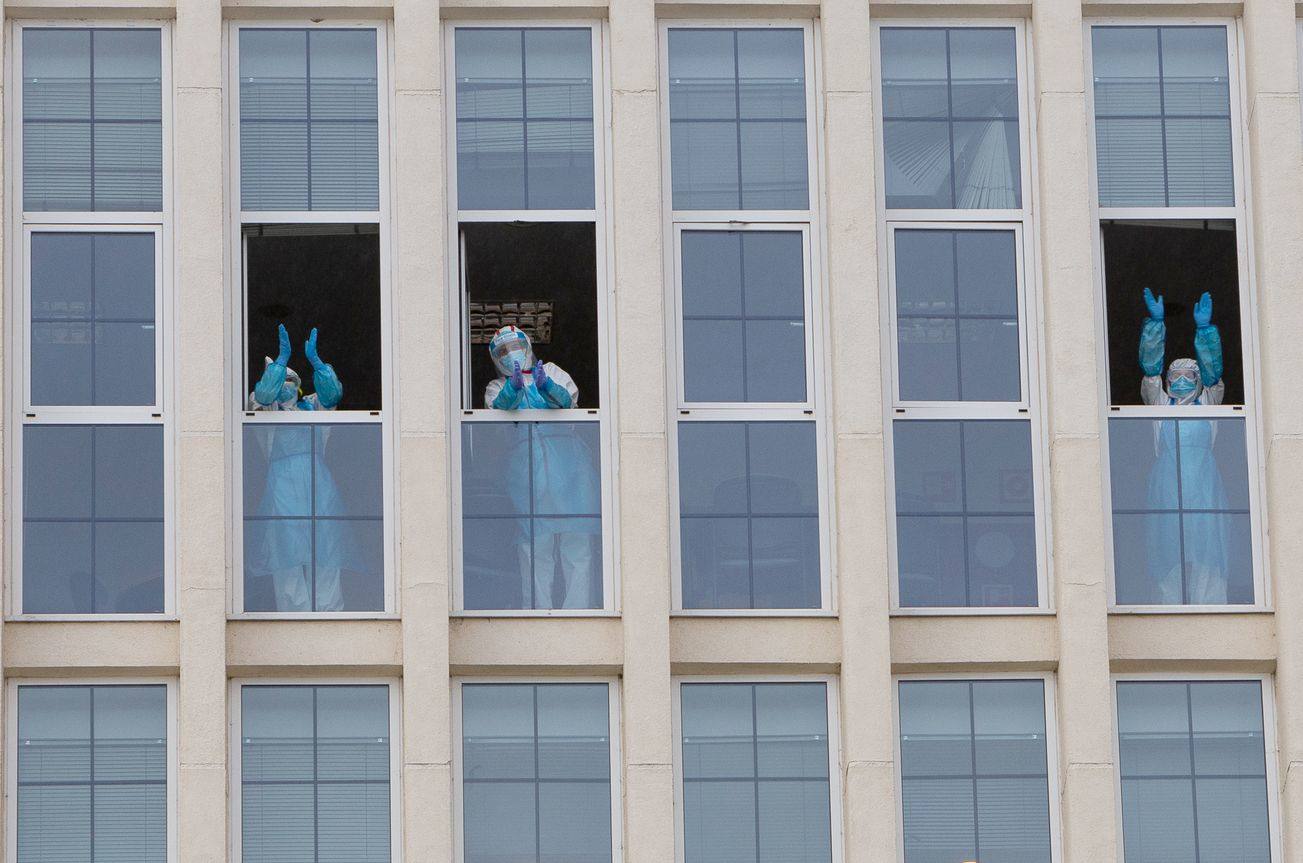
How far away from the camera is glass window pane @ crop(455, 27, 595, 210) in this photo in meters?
21.5

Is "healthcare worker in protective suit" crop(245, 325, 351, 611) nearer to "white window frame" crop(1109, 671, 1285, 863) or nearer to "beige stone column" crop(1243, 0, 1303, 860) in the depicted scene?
"white window frame" crop(1109, 671, 1285, 863)

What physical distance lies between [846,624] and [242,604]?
383cm

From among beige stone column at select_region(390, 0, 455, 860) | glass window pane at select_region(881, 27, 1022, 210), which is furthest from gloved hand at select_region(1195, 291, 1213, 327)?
beige stone column at select_region(390, 0, 455, 860)

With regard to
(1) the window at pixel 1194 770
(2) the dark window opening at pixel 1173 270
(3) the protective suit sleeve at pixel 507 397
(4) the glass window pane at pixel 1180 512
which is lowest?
(1) the window at pixel 1194 770

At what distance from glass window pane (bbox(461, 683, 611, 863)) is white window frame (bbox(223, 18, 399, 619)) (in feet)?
3.13

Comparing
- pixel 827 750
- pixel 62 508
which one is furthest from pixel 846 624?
pixel 62 508

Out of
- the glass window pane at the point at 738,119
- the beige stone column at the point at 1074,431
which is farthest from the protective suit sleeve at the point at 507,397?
the beige stone column at the point at 1074,431

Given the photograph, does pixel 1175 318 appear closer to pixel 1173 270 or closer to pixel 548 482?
pixel 1173 270

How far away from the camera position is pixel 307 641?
20594mm

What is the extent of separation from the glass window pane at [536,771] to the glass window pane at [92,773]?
1.96 m

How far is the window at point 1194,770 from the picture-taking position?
68.1ft

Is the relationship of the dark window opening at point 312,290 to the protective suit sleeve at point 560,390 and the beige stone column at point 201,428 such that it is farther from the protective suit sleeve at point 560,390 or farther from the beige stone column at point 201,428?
the protective suit sleeve at point 560,390

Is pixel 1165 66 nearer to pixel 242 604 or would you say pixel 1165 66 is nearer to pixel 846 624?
pixel 846 624

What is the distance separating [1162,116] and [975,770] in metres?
4.57
